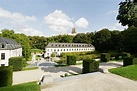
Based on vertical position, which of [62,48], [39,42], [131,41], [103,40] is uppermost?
[39,42]

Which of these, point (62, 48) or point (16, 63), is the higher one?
point (62, 48)

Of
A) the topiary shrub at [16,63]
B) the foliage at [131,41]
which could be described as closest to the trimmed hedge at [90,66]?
the topiary shrub at [16,63]

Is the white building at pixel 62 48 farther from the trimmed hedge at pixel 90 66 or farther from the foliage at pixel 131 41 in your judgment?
the trimmed hedge at pixel 90 66

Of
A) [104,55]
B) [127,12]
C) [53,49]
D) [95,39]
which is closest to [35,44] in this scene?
[53,49]

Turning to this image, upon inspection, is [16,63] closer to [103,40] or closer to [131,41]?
[131,41]

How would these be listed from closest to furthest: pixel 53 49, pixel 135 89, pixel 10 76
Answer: pixel 135 89 < pixel 10 76 < pixel 53 49

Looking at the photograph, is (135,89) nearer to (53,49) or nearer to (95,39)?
(53,49)

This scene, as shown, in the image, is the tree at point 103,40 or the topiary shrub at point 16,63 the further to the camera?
the tree at point 103,40

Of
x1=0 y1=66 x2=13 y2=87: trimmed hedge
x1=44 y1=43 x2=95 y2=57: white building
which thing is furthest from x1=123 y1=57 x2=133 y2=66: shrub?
x1=44 y1=43 x2=95 y2=57: white building

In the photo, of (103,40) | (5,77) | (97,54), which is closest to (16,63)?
(5,77)

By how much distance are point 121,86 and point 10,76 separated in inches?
406

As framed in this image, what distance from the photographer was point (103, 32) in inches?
2527

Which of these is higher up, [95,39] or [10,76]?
[95,39]

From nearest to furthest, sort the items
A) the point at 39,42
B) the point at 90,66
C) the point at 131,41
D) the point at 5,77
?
the point at 5,77 → the point at 90,66 → the point at 131,41 → the point at 39,42
